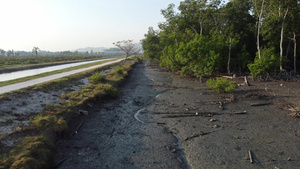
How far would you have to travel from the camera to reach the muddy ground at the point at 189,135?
730 centimetres

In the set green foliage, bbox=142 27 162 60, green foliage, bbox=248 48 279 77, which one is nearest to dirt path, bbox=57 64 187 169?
green foliage, bbox=248 48 279 77

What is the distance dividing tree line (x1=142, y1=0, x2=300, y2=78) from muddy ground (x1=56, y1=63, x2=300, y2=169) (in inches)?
319

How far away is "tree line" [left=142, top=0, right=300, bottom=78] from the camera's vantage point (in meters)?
20.3

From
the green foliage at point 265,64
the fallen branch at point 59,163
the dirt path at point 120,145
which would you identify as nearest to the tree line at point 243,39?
the green foliage at point 265,64

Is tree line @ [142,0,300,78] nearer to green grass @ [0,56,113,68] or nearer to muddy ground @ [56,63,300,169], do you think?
muddy ground @ [56,63,300,169]

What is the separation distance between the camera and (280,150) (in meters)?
7.75

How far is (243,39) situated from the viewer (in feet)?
84.9

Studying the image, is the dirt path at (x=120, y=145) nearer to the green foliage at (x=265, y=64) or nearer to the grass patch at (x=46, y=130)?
the grass patch at (x=46, y=130)

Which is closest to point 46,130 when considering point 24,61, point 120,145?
point 120,145

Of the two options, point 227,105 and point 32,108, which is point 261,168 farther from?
point 32,108

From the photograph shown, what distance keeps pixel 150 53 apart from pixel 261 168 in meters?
35.2

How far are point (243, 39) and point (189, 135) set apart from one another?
2064 centimetres

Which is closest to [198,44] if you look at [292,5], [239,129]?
[292,5]

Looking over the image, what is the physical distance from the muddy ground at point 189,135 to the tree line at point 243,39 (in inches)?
319
